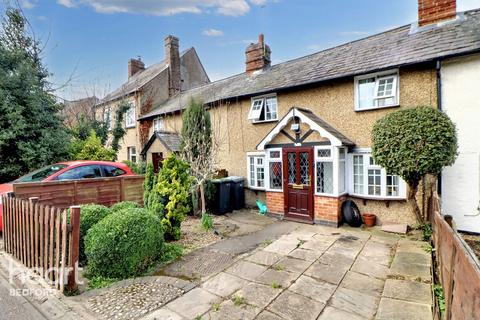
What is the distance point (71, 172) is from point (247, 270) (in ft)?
22.2

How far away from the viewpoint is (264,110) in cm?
1081

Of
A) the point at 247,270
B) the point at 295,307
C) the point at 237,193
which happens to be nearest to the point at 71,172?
the point at 237,193

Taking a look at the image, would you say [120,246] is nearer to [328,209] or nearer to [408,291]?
[408,291]

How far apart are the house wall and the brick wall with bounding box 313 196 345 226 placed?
2966mm

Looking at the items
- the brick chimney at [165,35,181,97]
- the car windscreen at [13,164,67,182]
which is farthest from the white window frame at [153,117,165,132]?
the car windscreen at [13,164,67,182]

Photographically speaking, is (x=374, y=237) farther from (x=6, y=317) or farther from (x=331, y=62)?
(x=6, y=317)

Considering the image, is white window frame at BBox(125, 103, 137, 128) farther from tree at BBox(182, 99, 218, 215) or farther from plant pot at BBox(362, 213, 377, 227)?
plant pot at BBox(362, 213, 377, 227)

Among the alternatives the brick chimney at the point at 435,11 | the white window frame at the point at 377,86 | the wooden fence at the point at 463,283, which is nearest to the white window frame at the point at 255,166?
the white window frame at the point at 377,86

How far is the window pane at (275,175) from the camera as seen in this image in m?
9.24

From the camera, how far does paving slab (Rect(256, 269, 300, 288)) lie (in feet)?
14.1

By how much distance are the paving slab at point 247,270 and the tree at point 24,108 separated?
33.9 feet

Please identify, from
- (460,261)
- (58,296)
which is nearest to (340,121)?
(460,261)

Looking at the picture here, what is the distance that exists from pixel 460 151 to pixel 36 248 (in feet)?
34.0

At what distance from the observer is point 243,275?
4621 millimetres
